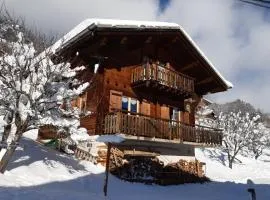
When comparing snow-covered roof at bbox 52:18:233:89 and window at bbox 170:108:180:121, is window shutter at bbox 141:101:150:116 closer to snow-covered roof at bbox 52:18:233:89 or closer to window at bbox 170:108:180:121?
window at bbox 170:108:180:121

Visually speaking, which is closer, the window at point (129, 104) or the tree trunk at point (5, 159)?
the tree trunk at point (5, 159)

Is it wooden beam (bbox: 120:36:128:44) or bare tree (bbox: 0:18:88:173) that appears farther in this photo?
wooden beam (bbox: 120:36:128:44)

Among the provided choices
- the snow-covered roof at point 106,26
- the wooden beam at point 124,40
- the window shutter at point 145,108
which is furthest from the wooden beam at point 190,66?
the wooden beam at point 124,40

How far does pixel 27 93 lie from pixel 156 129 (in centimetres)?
851

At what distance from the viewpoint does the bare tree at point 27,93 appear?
12359 mm

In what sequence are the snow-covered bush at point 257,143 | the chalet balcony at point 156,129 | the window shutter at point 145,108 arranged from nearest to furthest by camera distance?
the chalet balcony at point 156,129
the window shutter at point 145,108
the snow-covered bush at point 257,143

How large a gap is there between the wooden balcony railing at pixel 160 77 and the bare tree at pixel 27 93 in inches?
283

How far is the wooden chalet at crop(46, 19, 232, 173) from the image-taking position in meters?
17.8

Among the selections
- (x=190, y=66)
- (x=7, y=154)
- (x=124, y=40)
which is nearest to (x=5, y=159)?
(x=7, y=154)

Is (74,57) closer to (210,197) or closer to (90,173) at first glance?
(90,173)

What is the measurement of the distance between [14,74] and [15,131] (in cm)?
207

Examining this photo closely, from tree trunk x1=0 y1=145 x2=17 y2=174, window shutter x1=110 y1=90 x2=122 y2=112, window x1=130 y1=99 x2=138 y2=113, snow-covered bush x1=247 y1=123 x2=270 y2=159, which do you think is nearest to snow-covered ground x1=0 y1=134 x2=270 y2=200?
tree trunk x1=0 y1=145 x2=17 y2=174

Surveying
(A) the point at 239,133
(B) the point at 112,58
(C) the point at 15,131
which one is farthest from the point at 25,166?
(A) the point at 239,133

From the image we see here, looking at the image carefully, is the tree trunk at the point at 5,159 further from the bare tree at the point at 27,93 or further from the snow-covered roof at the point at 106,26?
the snow-covered roof at the point at 106,26
